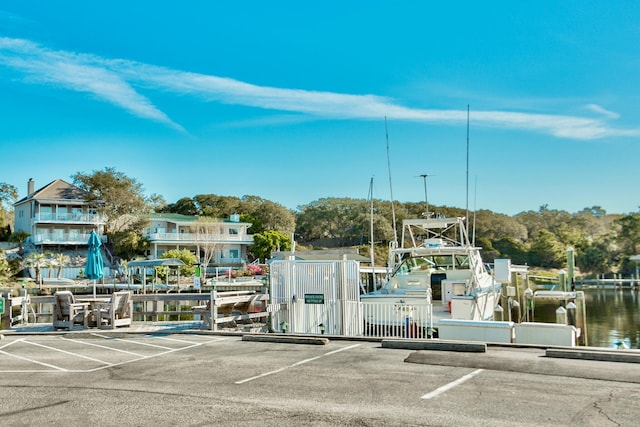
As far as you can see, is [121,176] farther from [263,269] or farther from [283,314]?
[283,314]

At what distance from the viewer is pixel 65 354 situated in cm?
1304

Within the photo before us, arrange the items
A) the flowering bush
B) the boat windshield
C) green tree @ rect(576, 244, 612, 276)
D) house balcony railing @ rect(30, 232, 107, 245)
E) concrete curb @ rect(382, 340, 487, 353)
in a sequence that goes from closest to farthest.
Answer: concrete curb @ rect(382, 340, 487, 353), the boat windshield, the flowering bush, house balcony railing @ rect(30, 232, 107, 245), green tree @ rect(576, 244, 612, 276)

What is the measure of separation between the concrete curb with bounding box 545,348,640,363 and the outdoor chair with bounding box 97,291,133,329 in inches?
489

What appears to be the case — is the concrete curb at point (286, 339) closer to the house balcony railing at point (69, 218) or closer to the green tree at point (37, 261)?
the green tree at point (37, 261)

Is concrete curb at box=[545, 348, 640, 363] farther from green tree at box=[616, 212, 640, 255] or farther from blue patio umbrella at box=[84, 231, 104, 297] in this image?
green tree at box=[616, 212, 640, 255]

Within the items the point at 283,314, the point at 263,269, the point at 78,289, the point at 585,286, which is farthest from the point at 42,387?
the point at 585,286

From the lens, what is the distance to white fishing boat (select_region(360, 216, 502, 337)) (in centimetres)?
1648

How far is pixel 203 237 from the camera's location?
6788 cm

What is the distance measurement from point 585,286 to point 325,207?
41.9 meters

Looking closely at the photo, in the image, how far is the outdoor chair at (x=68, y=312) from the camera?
58.1 ft

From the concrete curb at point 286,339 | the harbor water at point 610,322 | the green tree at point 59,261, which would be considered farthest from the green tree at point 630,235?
the concrete curb at point 286,339

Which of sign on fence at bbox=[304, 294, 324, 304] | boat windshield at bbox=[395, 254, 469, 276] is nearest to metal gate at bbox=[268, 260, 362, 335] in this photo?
sign on fence at bbox=[304, 294, 324, 304]

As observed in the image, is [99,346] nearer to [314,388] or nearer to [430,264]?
[314,388]

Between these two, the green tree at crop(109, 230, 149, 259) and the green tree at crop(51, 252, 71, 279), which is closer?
the green tree at crop(51, 252, 71, 279)
